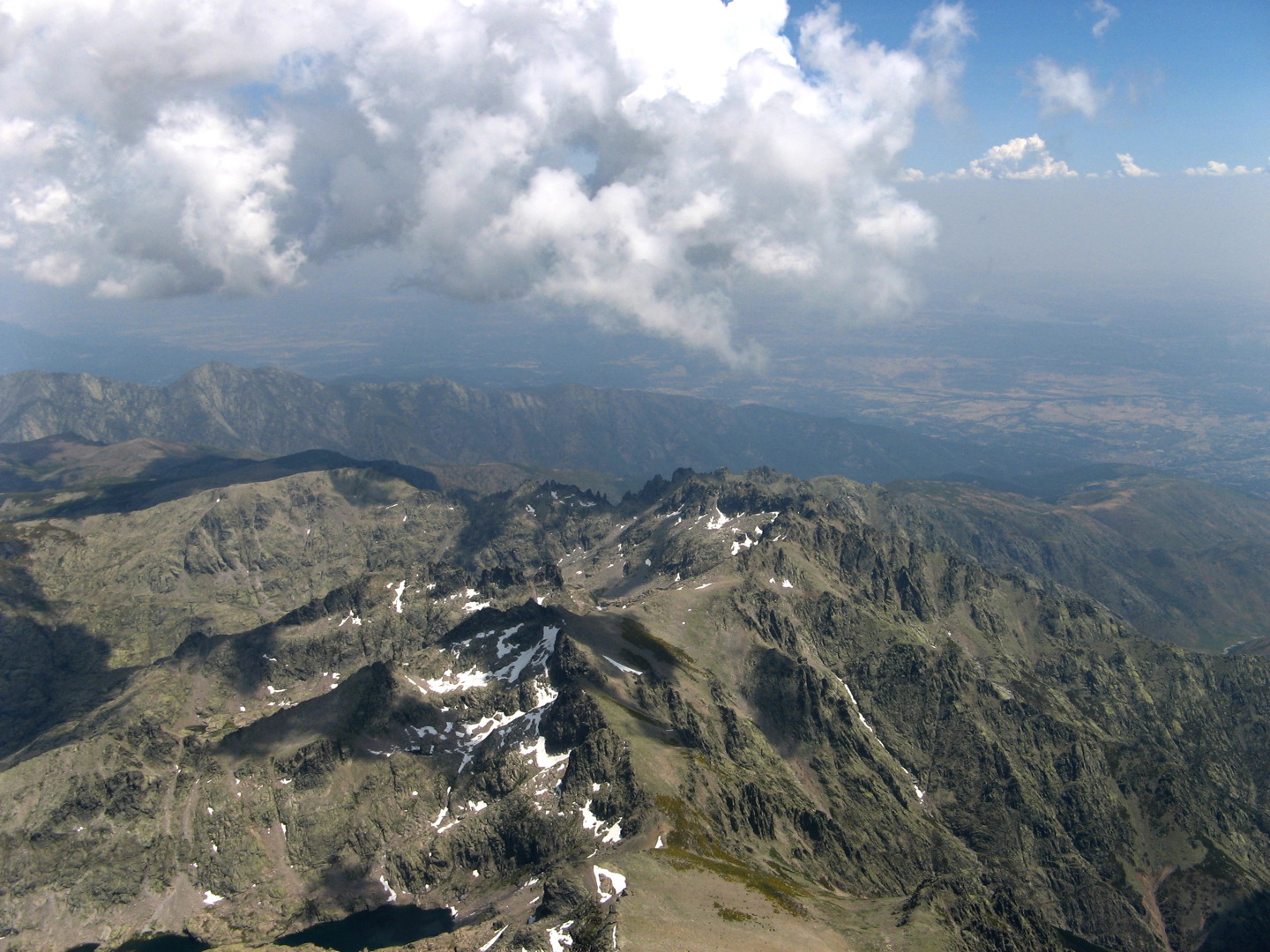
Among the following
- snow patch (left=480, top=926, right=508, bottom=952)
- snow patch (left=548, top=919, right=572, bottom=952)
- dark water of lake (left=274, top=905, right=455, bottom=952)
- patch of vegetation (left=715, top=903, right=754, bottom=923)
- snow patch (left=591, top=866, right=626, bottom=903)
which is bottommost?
dark water of lake (left=274, top=905, right=455, bottom=952)

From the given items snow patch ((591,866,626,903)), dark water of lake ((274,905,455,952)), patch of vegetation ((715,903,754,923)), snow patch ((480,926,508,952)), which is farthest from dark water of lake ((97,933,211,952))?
patch of vegetation ((715,903,754,923))

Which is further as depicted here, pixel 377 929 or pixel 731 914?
pixel 377 929

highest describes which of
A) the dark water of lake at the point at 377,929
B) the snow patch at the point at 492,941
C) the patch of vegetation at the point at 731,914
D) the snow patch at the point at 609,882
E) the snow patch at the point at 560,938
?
the snow patch at the point at 560,938

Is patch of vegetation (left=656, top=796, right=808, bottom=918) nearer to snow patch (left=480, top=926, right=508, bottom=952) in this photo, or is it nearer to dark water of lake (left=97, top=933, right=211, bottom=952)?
snow patch (left=480, top=926, right=508, bottom=952)

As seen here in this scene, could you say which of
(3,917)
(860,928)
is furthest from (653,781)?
(3,917)

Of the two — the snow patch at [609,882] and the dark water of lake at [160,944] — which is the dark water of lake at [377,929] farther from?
the snow patch at [609,882]

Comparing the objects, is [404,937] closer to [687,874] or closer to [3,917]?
[687,874]

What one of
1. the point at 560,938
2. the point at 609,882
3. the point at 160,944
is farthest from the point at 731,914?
the point at 160,944

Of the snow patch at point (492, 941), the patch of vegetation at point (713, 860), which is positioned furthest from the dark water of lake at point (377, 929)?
the patch of vegetation at point (713, 860)

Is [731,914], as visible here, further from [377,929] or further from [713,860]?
[377,929]
